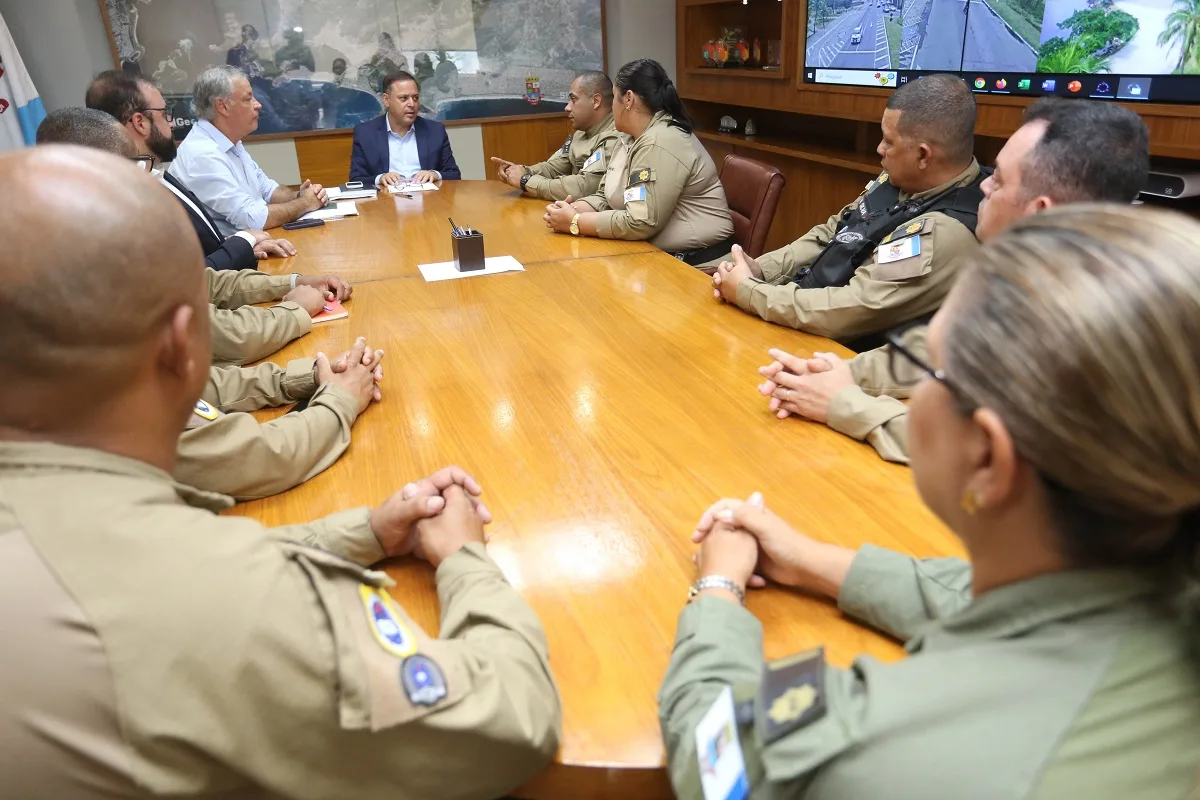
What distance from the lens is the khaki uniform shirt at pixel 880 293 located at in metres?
1.77

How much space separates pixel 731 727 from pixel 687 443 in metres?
0.73

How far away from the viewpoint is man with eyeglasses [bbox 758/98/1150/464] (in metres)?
1.38

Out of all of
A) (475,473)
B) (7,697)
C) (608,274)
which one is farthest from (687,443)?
(608,274)

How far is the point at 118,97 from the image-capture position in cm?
291

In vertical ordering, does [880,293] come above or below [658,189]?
below

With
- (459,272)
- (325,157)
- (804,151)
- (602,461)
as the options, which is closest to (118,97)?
(459,272)

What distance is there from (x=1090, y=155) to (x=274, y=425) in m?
1.51

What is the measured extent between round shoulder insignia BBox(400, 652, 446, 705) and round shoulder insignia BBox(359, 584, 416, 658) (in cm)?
1

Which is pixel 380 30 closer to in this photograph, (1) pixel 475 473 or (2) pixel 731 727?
(1) pixel 475 473

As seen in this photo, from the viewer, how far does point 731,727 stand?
69 centimetres

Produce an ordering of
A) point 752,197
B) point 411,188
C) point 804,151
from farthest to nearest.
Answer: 1. point 804,151
2. point 411,188
3. point 752,197

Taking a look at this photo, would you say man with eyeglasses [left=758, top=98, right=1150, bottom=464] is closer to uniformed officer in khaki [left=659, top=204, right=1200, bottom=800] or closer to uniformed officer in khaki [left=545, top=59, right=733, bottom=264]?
uniformed officer in khaki [left=659, top=204, right=1200, bottom=800]

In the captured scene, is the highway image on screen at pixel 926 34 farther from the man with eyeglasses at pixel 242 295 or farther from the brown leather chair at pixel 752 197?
the man with eyeglasses at pixel 242 295

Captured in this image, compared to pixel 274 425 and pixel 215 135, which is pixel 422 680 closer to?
pixel 274 425
